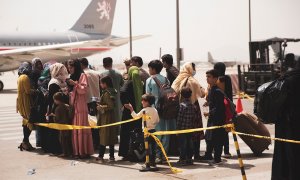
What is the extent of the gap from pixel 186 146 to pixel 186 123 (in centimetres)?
40

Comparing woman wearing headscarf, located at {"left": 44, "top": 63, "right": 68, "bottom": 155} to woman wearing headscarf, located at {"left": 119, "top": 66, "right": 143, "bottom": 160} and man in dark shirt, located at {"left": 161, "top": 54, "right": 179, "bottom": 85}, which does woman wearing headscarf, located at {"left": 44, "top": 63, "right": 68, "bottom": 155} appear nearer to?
woman wearing headscarf, located at {"left": 119, "top": 66, "right": 143, "bottom": 160}

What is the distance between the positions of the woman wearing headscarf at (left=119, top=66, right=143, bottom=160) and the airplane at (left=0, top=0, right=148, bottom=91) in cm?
2606

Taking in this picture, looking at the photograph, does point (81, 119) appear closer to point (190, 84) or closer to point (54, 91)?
point (54, 91)

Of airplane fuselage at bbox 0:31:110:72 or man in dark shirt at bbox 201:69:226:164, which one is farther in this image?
airplane fuselage at bbox 0:31:110:72

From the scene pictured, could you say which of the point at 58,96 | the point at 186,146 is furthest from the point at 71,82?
the point at 186,146

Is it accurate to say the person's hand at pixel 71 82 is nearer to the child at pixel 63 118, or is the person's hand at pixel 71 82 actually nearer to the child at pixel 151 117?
the child at pixel 63 118

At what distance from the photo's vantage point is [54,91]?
11.3 metres

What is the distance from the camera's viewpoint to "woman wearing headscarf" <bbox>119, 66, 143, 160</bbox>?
34.0 ft

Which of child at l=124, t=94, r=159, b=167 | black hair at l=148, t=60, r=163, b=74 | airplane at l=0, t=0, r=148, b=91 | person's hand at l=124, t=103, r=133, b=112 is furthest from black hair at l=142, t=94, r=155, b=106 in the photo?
airplane at l=0, t=0, r=148, b=91

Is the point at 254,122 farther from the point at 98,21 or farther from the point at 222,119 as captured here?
the point at 98,21

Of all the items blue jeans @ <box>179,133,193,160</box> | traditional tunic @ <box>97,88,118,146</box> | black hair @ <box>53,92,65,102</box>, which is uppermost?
black hair @ <box>53,92,65,102</box>

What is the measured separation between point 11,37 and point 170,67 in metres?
34.8

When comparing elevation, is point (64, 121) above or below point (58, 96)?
below

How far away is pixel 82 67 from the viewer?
1166 centimetres
